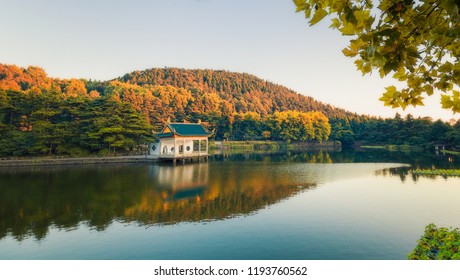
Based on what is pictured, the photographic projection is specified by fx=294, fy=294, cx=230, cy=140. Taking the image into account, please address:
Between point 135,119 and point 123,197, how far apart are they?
57.9 ft

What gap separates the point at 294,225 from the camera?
9.62 metres

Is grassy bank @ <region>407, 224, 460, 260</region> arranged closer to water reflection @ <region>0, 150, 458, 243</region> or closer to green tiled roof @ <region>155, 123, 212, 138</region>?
water reflection @ <region>0, 150, 458, 243</region>

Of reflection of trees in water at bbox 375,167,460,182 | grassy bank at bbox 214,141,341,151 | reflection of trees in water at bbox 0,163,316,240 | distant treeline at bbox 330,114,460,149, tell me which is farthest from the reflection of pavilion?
distant treeline at bbox 330,114,460,149

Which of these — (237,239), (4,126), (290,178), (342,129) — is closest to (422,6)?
(237,239)

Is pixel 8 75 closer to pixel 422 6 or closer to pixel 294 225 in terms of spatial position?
pixel 294 225

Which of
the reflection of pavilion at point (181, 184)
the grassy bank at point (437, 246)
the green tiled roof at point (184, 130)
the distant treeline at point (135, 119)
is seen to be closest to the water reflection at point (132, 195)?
the reflection of pavilion at point (181, 184)

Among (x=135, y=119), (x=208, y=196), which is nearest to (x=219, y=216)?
(x=208, y=196)

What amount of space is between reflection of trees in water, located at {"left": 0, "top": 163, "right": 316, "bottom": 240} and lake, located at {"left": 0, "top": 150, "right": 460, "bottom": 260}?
4 centimetres

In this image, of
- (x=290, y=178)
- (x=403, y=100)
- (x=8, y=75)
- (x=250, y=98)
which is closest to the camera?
(x=403, y=100)

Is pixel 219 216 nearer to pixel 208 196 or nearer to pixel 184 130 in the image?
pixel 208 196

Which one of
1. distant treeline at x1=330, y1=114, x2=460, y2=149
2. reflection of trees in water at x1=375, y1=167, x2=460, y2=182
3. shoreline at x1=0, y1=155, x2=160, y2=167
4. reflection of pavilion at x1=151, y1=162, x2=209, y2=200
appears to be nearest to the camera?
reflection of pavilion at x1=151, y1=162, x2=209, y2=200

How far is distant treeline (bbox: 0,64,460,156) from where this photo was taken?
26.9 metres

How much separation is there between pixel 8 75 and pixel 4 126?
4207 cm

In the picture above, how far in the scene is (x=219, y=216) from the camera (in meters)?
10.6
